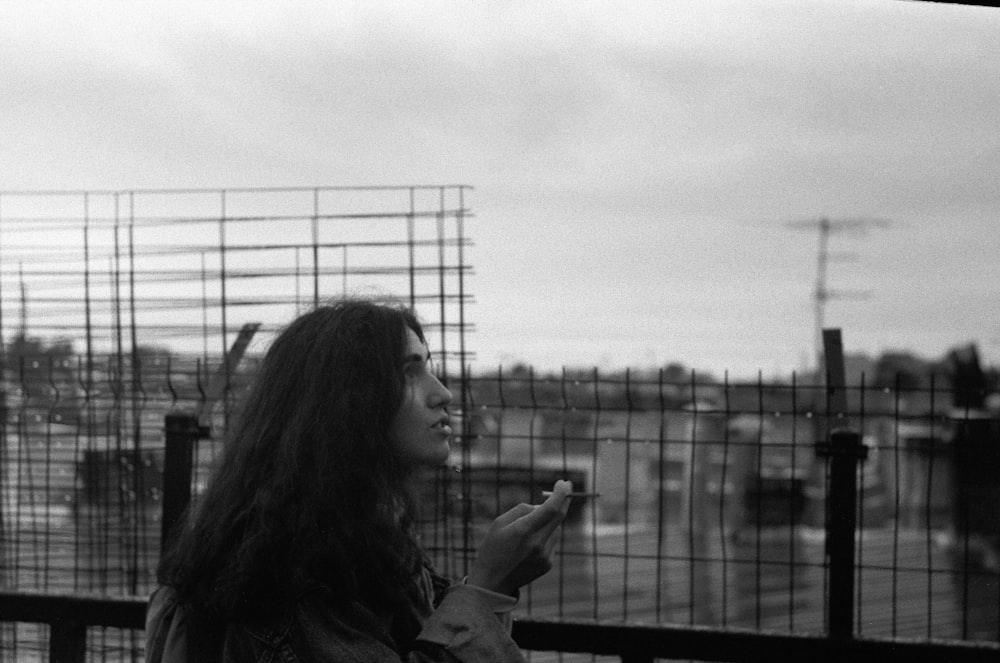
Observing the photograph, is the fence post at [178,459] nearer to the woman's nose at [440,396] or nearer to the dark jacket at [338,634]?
the dark jacket at [338,634]

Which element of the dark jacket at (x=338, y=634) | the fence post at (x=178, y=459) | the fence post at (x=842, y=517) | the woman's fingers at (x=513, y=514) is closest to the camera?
the dark jacket at (x=338, y=634)

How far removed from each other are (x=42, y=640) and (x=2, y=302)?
993 millimetres

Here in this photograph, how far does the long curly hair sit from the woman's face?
0.04 feet

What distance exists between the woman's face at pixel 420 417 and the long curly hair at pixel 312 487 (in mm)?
13

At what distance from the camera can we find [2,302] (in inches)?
137

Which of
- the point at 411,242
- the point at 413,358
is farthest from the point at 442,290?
the point at 413,358

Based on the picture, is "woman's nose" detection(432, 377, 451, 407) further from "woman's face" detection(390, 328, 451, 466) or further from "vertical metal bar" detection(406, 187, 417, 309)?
"vertical metal bar" detection(406, 187, 417, 309)

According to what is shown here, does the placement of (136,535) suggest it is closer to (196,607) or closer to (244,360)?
(244,360)

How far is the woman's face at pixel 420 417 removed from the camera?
58.7 inches

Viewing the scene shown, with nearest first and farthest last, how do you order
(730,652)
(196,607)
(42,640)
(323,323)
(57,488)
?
(196,607) → (323,323) → (730,652) → (42,640) → (57,488)

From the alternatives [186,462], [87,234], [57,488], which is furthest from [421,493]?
[57,488]

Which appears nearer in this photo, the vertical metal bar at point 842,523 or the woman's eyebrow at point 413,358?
the woman's eyebrow at point 413,358

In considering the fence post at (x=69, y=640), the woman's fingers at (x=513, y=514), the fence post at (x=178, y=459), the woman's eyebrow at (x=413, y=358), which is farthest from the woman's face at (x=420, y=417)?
the fence post at (x=69, y=640)

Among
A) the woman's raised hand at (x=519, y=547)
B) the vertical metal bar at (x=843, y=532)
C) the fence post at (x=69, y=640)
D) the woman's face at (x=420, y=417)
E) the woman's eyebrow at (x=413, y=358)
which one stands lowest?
the fence post at (x=69, y=640)
